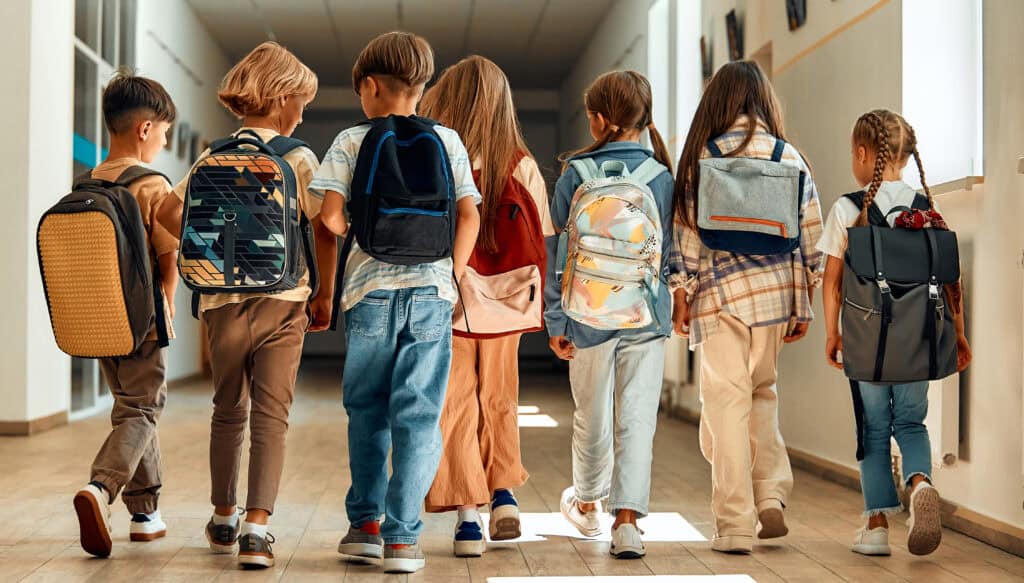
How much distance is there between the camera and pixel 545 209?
117 inches

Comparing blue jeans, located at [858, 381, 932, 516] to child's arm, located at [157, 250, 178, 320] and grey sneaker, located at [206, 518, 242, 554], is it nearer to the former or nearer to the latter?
grey sneaker, located at [206, 518, 242, 554]

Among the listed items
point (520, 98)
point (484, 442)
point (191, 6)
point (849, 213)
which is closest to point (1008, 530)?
point (849, 213)

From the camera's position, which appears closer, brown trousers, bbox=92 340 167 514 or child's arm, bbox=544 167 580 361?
brown trousers, bbox=92 340 167 514

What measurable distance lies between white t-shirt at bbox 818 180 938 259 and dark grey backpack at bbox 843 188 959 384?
83 millimetres

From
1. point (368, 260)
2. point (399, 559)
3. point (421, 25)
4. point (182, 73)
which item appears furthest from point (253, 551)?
point (421, 25)

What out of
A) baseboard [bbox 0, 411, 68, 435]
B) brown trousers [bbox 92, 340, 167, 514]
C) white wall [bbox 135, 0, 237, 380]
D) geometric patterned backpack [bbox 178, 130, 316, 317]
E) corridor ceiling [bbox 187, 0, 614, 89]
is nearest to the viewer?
geometric patterned backpack [bbox 178, 130, 316, 317]

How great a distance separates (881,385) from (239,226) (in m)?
1.68

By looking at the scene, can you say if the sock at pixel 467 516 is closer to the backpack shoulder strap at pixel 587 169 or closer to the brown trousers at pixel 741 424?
the brown trousers at pixel 741 424

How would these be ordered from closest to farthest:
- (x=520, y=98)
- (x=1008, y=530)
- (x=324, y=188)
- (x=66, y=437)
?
1. (x=324, y=188)
2. (x=1008, y=530)
3. (x=66, y=437)
4. (x=520, y=98)

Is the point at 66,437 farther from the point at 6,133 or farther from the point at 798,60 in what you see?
the point at 798,60

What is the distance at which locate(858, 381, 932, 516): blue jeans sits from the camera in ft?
9.53

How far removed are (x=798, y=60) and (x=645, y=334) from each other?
9.04 ft

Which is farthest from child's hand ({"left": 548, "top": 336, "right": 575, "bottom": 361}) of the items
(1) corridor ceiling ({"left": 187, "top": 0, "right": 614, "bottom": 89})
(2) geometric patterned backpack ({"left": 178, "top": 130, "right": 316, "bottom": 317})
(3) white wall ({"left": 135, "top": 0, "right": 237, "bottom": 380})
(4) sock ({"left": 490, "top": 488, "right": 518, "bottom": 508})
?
(1) corridor ceiling ({"left": 187, "top": 0, "right": 614, "bottom": 89})

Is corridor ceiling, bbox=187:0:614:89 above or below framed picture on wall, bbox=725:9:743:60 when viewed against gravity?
above
